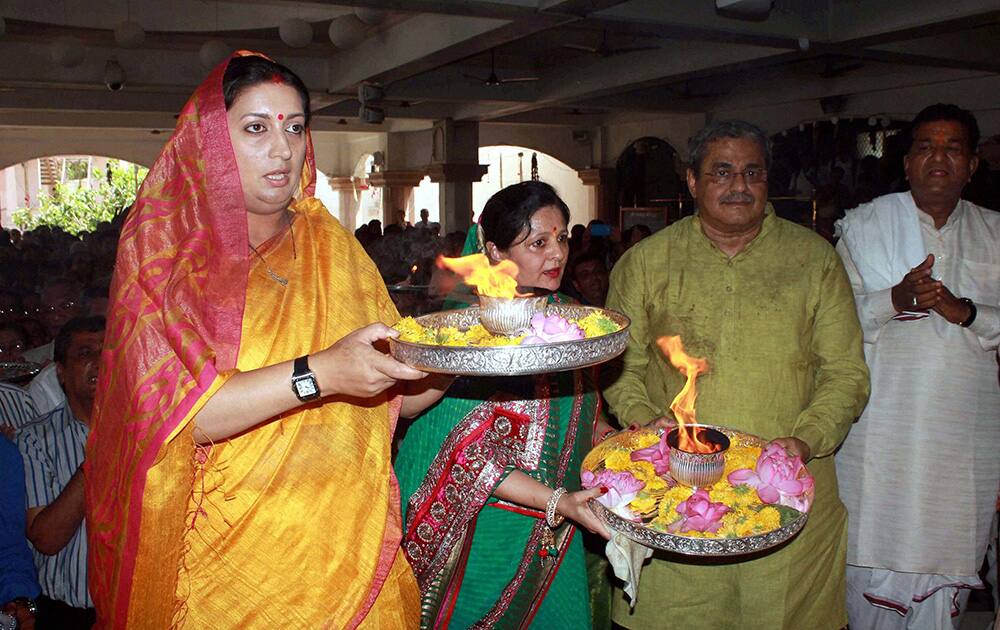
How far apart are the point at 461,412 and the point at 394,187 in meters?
18.3

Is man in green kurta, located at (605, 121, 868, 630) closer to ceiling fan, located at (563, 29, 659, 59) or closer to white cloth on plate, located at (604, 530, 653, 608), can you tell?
white cloth on plate, located at (604, 530, 653, 608)

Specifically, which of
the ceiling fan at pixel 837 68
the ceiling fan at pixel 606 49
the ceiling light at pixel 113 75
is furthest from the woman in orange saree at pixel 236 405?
the ceiling fan at pixel 837 68

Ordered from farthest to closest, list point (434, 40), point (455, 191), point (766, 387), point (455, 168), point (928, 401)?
point (455, 191)
point (455, 168)
point (434, 40)
point (928, 401)
point (766, 387)

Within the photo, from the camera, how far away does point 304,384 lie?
169 cm

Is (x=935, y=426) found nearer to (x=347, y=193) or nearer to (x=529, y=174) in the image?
(x=347, y=193)

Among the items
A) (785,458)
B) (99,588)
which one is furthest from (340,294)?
(785,458)

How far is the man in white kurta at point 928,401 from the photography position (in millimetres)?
3096

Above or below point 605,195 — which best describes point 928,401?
below

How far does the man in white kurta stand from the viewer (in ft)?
10.2

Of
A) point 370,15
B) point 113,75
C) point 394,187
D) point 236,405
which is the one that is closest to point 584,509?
point 236,405

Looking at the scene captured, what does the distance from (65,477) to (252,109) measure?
74.2 inches

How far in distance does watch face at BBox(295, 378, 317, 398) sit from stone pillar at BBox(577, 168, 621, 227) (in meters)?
18.5

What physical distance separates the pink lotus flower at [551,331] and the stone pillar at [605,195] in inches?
715

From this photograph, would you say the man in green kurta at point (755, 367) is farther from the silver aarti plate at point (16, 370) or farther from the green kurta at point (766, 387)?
the silver aarti plate at point (16, 370)
